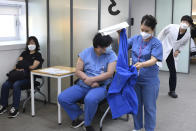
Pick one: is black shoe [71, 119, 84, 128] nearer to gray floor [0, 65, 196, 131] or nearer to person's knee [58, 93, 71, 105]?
gray floor [0, 65, 196, 131]

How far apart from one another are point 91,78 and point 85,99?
0.28 m

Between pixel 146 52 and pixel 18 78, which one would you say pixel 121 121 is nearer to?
pixel 146 52

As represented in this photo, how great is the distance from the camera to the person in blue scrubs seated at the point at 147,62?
2633mm

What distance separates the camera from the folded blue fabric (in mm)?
2656

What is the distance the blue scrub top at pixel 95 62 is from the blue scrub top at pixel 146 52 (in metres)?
0.43

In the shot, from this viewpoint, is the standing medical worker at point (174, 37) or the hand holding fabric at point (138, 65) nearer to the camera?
the hand holding fabric at point (138, 65)

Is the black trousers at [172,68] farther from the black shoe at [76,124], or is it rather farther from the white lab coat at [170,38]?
the black shoe at [76,124]

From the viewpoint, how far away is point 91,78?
3070mm

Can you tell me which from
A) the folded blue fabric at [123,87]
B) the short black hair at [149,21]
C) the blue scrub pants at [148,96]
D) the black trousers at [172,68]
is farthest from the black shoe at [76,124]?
the black trousers at [172,68]

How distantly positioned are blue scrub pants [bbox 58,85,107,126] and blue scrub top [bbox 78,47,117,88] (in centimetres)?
12

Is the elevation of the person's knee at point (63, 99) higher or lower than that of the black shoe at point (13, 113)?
higher

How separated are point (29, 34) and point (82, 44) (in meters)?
1.06

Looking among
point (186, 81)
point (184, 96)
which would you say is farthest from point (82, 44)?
point (186, 81)

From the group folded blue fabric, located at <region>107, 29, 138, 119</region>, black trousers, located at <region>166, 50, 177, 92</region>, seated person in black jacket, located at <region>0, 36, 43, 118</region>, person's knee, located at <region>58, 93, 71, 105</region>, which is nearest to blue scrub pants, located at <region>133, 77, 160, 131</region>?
folded blue fabric, located at <region>107, 29, 138, 119</region>
